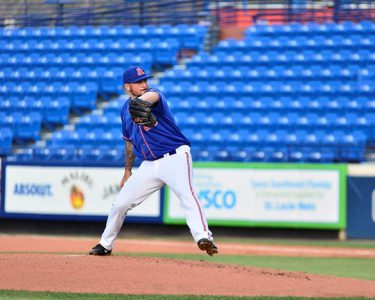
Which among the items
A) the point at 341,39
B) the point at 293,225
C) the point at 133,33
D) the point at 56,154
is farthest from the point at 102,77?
the point at 293,225

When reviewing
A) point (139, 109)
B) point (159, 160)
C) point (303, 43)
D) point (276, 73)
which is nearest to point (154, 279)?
point (159, 160)

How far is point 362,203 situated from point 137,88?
846 cm

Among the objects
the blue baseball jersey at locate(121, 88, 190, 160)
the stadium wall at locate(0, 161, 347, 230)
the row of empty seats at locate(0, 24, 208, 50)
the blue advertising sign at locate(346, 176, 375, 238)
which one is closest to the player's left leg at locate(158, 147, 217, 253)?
the blue baseball jersey at locate(121, 88, 190, 160)

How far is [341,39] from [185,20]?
4581 mm

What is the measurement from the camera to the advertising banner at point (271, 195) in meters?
16.1

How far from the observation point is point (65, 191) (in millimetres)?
17406

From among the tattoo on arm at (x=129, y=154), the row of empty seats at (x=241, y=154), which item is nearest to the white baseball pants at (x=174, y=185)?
the tattoo on arm at (x=129, y=154)

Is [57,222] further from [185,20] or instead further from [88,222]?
[185,20]

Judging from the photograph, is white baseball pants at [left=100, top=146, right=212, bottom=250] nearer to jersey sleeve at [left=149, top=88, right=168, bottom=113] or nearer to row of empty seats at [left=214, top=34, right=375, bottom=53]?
jersey sleeve at [left=149, top=88, right=168, bottom=113]

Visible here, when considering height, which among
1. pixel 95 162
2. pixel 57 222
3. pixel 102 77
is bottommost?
pixel 57 222

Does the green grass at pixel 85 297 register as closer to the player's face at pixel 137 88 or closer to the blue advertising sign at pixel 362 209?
the player's face at pixel 137 88

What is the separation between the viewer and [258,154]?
1695 centimetres

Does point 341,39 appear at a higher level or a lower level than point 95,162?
higher

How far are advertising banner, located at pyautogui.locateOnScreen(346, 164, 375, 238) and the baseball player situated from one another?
789 centimetres
